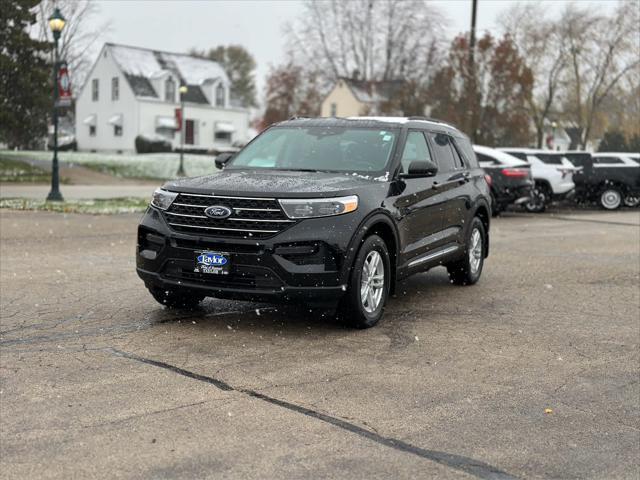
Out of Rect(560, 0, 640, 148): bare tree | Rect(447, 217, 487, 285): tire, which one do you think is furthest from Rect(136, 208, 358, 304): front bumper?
Rect(560, 0, 640, 148): bare tree

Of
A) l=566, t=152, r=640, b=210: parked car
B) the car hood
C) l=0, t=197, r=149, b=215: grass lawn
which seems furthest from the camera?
l=566, t=152, r=640, b=210: parked car

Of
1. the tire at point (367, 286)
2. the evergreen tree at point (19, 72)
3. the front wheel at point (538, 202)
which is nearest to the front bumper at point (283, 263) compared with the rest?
the tire at point (367, 286)

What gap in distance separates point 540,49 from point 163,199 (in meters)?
44.1

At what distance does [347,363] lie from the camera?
Result: 5.80m

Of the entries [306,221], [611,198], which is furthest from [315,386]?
[611,198]

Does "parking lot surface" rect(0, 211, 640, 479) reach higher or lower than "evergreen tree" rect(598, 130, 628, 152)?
lower

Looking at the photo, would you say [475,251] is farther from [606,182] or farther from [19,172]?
[19,172]

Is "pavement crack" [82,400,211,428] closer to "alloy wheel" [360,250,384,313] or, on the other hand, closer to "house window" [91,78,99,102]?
"alloy wheel" [360,250,384,313]

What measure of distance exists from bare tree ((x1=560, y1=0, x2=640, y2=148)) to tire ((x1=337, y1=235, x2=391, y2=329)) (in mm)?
45061

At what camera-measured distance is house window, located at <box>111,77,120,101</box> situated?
190ft

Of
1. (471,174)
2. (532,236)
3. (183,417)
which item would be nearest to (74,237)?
(471,174)

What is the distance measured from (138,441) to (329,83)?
212 feet

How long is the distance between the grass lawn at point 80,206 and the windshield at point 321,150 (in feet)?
35.8

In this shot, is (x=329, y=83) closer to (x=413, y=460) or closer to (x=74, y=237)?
(x=74, y=237)
